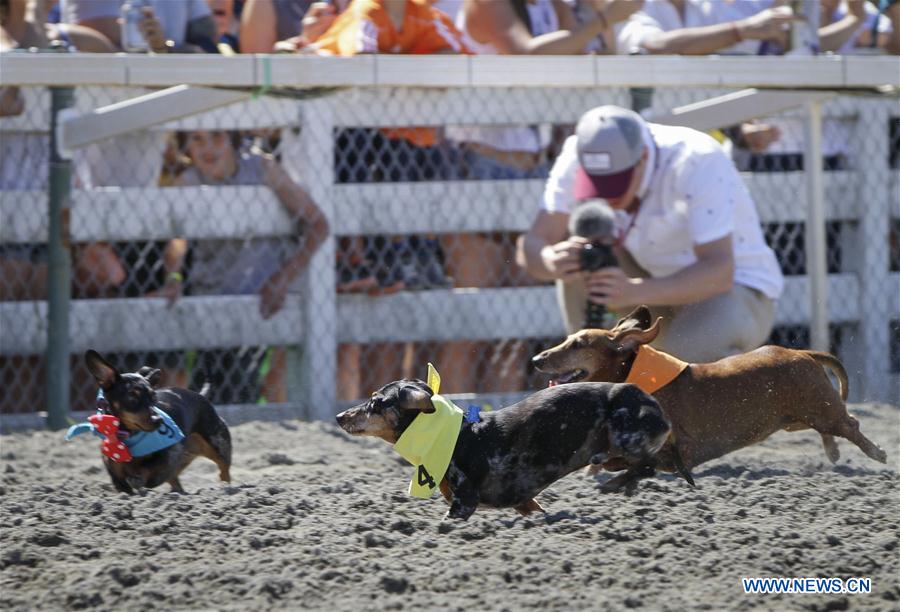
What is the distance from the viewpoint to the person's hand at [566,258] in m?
6.56

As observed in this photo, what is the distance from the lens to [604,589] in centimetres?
385

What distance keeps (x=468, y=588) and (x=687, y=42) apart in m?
5.12

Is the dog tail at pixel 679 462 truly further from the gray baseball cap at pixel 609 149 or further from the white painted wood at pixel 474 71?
the white painted wood at pixel 474 71

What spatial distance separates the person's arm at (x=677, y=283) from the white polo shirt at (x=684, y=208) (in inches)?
3.1

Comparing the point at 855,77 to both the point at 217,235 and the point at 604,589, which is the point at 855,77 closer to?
the point at 217,235

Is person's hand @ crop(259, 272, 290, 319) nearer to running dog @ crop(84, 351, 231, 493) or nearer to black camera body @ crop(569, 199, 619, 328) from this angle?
black camera body @ crop(569, 199, 619, 328)

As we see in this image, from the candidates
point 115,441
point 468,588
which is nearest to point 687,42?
point 115,441

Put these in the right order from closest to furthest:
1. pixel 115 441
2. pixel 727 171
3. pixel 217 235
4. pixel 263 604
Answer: pixel 263 604 < pixel 115 441 < pixel 727 171 < pixel 217 235

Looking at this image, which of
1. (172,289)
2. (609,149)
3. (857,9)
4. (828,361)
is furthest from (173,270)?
(857,9)

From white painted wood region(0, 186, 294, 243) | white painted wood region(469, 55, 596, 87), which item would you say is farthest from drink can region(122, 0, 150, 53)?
white painted wood region(469, 55, 596, 87)

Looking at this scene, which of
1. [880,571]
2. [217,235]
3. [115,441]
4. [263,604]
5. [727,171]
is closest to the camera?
[263,604]

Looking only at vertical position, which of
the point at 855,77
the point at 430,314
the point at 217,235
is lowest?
the point at 430,314

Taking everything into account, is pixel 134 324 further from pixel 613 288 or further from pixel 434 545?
pixel 434 545

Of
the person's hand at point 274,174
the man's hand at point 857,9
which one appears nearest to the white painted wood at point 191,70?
the person's hand at point 274,174
